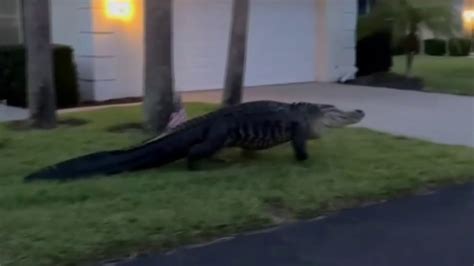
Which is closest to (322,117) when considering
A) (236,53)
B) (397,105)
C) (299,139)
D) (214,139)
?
(299,139)

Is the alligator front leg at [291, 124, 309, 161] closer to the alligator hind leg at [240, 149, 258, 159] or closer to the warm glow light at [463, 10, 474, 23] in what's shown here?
the alligator hind leg at [240, 149, 258, 159]

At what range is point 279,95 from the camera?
50.1ft

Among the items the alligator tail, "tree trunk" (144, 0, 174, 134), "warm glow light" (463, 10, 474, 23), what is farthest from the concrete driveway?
"warm glow light" (463, 10, 474, 23)

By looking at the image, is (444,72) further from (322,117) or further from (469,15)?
(322,117)

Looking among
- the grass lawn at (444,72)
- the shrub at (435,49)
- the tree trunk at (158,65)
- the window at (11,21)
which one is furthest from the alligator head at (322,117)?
the shrub at (435,49)

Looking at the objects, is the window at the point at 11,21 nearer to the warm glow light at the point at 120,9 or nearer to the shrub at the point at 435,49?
the warm glow light at the point at 120,9

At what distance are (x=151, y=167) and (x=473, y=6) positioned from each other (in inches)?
992

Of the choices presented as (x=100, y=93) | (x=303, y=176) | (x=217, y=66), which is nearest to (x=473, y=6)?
(x=217, y=66)

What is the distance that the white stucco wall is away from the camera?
1430 centimetres

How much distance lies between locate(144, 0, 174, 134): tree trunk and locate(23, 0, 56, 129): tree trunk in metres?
1.30

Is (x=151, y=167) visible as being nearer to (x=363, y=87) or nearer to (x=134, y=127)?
(x=134, y=127)

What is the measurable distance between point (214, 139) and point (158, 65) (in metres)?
2.40

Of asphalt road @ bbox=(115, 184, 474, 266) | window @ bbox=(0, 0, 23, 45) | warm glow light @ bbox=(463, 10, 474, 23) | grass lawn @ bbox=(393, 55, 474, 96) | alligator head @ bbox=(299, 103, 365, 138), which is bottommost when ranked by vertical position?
grass lawn @ bbox=(393, 55, 474, 96)

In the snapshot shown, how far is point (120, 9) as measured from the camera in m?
14.4
